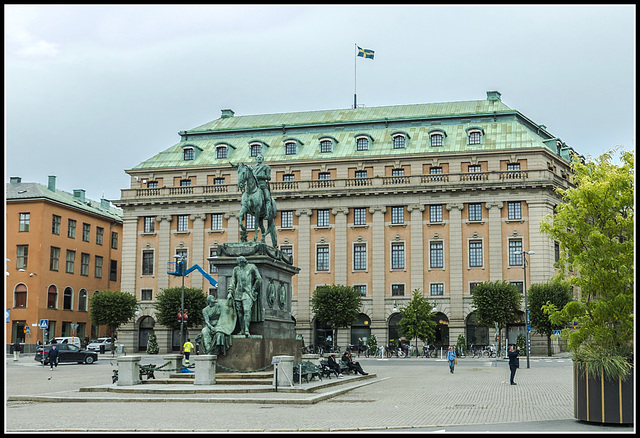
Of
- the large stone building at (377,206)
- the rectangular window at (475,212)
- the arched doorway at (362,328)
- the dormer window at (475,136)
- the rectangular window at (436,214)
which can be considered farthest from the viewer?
the dormer window at (475,136)

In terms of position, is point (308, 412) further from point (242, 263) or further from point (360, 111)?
point (360, 111)

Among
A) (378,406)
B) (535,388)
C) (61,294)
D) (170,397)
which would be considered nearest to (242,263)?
(170,397)

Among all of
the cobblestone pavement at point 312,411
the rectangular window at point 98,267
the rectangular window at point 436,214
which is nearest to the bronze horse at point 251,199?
the cobblestone pavement at point 312,411

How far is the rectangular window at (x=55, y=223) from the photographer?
85.2 meters

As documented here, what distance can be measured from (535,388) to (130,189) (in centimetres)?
5868

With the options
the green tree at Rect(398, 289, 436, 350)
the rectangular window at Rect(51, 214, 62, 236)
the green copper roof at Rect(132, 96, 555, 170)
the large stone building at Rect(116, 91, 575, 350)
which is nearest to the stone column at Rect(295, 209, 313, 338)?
the large stone building at Rect(116, 91, 575, 350)

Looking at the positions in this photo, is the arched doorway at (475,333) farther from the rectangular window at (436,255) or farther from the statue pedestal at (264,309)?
the statue pedestal at (264,309)

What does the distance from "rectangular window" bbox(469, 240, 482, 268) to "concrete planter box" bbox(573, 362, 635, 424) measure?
181 feet

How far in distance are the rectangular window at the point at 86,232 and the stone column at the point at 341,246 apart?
106 feet

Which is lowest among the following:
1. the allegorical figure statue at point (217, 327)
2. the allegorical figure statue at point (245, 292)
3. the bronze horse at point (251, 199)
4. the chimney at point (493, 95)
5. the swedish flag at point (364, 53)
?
the allegorical figure statue at point (217, 327)

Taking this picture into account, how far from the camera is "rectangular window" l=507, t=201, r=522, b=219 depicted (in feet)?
233

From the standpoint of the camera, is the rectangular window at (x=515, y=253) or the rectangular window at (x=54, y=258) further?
the rectangular window at (x=54, y=258)

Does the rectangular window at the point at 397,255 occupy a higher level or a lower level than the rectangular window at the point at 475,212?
lower

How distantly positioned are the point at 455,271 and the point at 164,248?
1119 inches
